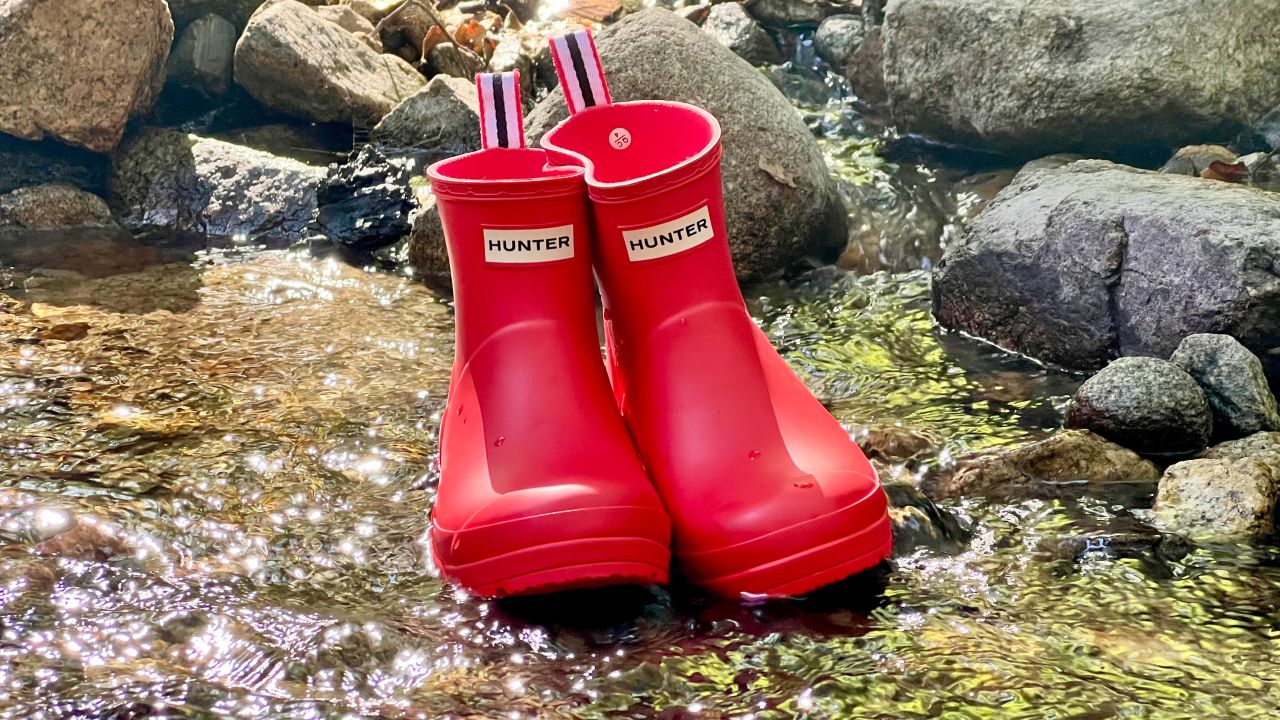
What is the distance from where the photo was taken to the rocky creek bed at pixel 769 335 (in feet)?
6.07

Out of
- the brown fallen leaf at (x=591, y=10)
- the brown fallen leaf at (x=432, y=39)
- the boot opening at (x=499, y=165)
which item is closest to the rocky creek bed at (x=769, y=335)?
the brown fallen leaf at (x=432, y=39)

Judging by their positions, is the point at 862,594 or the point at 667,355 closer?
the point at 862,594

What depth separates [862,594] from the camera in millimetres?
2109

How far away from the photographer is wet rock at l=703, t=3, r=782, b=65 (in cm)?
727

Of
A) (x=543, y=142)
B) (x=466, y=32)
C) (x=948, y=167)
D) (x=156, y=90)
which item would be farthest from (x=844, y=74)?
(x=543, y=142)

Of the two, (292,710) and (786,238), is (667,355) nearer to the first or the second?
(292,710)

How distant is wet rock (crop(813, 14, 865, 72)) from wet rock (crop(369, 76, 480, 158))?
Result: 7.04 ft

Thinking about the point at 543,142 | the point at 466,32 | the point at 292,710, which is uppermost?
the point at 543,142

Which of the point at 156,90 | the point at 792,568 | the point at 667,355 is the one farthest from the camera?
the point at 156,90

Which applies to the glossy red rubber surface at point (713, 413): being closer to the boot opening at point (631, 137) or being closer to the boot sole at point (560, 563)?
the boot opening at point (631, 137)

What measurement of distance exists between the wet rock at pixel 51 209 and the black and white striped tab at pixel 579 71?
4.00 meters

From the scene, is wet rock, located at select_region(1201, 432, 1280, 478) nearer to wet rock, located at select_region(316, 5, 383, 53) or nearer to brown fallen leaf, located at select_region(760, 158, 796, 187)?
brown fallen leaf, located at select_region(760, 158, 796, 187)

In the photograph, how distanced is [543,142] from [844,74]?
15.7ft

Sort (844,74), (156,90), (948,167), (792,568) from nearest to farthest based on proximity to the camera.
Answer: (792,568) → (948,167) → (156,90) → (844,74)
